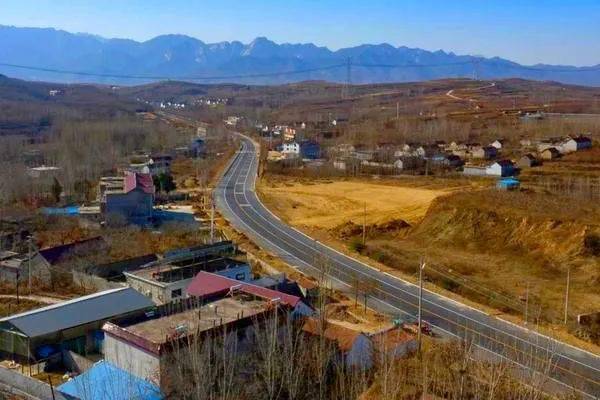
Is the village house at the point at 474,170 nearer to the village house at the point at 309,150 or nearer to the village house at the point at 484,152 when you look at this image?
the village house at the point at 484,152

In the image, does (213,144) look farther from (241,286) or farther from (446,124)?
(241,286)

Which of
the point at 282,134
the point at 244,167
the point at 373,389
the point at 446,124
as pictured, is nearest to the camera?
the point at 373,389

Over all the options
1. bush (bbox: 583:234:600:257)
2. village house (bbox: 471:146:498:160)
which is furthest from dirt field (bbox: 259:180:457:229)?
village house (bbox: 471:146:498:160)

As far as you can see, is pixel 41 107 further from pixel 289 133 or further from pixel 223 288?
pixel 223 288

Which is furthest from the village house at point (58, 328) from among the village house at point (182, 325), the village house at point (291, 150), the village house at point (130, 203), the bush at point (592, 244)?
the village house at point (291, 150)

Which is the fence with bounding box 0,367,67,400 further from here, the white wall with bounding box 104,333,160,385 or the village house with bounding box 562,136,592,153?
the village house with bounding box 562,136,592,153

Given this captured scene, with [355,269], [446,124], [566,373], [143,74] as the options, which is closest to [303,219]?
[355,269]
